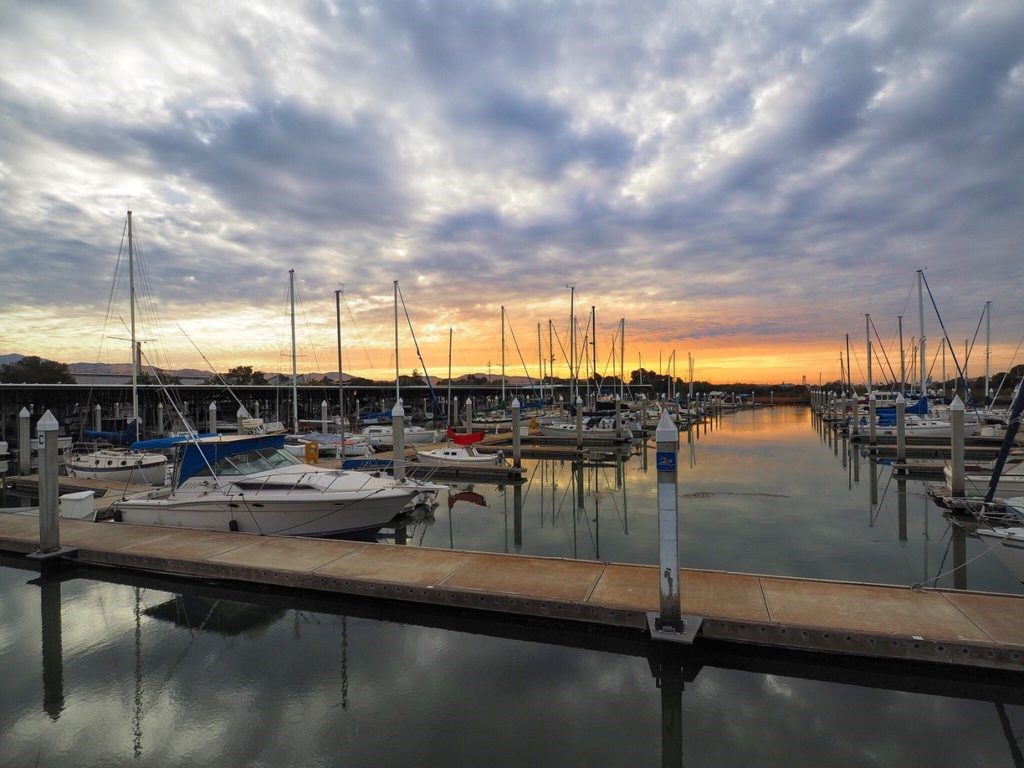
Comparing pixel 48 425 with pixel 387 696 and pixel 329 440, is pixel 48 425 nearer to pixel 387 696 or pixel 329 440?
pixel 387 696

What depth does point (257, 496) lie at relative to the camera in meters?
14.8

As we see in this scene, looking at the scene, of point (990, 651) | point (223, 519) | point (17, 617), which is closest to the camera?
point (990, 651)

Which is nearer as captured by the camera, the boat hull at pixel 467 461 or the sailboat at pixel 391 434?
the boat hull at pixel 467 461

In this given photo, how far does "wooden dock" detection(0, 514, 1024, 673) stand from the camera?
7723 millimetres

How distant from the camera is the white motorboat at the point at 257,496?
14.8m

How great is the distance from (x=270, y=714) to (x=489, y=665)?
309 centimetres

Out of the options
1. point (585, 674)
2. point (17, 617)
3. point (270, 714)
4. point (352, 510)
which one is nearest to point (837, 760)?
point (585, 674)

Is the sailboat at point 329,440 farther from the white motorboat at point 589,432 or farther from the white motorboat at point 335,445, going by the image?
the white motorboat at point 589,432

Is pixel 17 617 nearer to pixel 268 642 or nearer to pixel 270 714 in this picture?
pixel 268 642

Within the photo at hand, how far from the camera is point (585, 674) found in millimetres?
8328

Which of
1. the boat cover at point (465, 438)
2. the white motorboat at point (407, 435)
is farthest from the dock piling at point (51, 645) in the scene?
the white motorboat at point (407, 435)

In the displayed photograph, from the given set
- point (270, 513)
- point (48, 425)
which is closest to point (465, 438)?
point (270, 513)

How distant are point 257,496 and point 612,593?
990cm

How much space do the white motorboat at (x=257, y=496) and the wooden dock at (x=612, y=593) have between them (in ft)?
4.02
